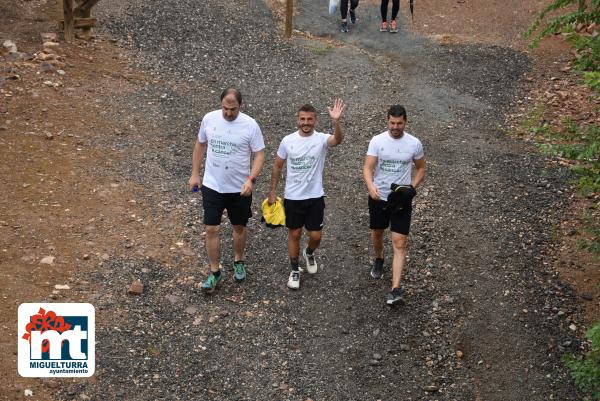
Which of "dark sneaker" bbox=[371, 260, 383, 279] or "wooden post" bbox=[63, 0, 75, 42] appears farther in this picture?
"wooden post" bbox=[63, 0, 75, 42]

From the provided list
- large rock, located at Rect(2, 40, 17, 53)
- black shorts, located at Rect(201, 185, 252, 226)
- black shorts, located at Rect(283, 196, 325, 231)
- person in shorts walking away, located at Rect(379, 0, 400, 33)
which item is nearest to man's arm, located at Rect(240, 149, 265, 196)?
black shorts, located at Rect(201, 185, 252, 226)

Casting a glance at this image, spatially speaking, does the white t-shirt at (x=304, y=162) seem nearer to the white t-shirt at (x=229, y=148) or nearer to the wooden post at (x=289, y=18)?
the white t-shirt at (x=229, y=148)

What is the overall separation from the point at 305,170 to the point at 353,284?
4.67ft

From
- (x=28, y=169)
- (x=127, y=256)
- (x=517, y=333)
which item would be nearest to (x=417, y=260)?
(x=517, y=333)

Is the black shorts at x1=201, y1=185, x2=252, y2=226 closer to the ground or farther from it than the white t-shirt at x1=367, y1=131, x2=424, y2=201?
Answer: closer to the ground

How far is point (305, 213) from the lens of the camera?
26.1 ft

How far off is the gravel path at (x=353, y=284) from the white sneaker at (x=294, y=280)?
11 cm

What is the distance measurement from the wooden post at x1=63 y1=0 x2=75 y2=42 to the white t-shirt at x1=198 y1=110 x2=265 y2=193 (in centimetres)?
763

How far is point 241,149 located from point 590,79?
10.8ft

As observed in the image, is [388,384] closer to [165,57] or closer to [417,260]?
[417,260]

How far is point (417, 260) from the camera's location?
348 inches

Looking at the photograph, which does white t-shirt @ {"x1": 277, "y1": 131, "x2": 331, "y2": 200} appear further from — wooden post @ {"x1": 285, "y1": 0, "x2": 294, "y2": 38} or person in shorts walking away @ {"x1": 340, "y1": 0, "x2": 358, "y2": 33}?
person in shorts walking away @ {"x1": 340, "y1": 0, "x2": 358, "y2": 33}

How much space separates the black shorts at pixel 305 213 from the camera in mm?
7879

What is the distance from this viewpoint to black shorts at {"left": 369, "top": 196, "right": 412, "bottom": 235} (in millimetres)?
7773
